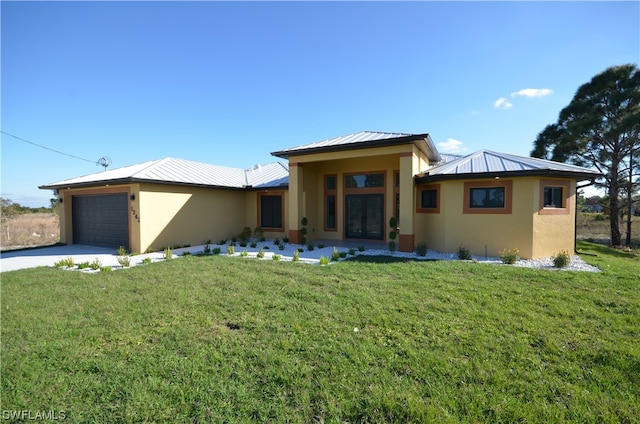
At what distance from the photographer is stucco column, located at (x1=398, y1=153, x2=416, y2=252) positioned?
35.2ft

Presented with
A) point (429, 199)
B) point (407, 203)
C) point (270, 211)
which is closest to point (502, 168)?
point (429, 199)

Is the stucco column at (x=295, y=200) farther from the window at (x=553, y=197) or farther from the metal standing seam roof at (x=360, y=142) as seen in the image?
the window at (x=553, y=197)

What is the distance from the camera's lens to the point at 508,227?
10.1 m

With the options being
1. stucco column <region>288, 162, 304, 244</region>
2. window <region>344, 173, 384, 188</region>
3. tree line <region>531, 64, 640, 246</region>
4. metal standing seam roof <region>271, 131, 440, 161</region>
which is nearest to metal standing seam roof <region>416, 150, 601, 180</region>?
metal standing seam roof <region>271, 131, 440, 161</region>

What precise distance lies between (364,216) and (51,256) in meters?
13.5

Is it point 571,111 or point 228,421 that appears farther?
point 571,111

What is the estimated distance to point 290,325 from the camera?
14.3ft

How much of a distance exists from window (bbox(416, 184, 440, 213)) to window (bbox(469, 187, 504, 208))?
127cm

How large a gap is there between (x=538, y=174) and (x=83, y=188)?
770 inches

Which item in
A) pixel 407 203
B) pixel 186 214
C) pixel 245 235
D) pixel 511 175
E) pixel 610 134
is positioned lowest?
pixel 245 235

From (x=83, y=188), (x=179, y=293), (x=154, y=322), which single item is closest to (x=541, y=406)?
(x=154, y=322)

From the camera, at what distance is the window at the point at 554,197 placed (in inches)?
390

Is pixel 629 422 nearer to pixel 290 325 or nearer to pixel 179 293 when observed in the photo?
pixel 290 325

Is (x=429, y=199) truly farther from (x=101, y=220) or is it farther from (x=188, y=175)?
(x=101, y=220)
